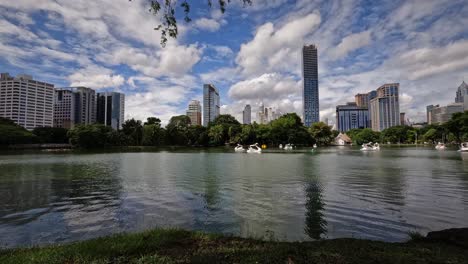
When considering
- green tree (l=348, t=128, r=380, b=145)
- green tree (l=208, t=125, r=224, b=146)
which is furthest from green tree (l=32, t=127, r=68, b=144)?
green tree (l=348, t=128, r=380, b=145)

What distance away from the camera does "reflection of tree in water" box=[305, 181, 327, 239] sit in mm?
8641

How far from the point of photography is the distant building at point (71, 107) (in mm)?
184250

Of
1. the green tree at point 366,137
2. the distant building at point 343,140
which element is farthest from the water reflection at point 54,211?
the green tree at point 366,137

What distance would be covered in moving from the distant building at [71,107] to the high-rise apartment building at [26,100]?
25.9ft

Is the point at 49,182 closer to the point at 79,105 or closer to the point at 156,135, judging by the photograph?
the point at 156,135

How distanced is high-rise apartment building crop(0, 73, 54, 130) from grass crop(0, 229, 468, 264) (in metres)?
199

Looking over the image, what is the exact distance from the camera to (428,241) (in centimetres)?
637

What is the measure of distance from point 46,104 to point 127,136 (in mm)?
104911

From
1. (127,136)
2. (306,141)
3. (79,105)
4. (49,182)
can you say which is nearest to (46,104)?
(79,105)

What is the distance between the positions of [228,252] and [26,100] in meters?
207

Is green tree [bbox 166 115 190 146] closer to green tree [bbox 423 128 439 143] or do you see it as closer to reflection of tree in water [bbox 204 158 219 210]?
reflection of tree in water [bbox 204 158 219 210]

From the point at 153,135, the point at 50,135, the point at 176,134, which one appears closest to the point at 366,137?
the point at 176,134

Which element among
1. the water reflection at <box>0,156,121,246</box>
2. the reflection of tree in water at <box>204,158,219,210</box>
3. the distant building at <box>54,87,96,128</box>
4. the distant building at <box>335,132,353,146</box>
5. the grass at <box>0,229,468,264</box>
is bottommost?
the water reflection at <box>0,156,121,246</box>

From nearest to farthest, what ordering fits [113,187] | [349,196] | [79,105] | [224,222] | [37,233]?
1. [37,233]
2. [224,222]
3. [349,196]
4. [113,187]
5. [79,105]
